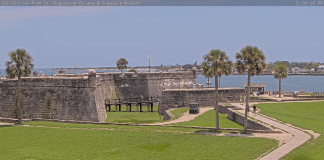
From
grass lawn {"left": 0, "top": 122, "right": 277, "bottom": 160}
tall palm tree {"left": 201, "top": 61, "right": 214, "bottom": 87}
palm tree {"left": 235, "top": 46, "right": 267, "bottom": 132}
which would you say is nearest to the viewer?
grass lawn {"left": 0, "top": 122, "right": 277, "bottom": 160}

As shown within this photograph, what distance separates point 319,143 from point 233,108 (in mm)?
16178

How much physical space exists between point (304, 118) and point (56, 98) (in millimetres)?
22758

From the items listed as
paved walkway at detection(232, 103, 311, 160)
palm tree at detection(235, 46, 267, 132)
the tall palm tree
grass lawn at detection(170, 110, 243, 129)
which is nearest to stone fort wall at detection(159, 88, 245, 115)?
grass lawn at detection(170, 110, 243, 129)

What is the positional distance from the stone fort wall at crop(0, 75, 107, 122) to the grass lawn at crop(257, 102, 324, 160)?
16.3m

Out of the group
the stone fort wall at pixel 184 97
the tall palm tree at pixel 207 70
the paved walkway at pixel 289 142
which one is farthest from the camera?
the stone fort wall at pixel 184 97

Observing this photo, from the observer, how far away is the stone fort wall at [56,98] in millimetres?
34906

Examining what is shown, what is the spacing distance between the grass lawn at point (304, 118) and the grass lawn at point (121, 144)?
2.19 meters

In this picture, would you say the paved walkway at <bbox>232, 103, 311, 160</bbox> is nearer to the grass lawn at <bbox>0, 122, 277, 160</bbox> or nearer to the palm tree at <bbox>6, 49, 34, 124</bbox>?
the grass lawn at <bbox>0, 122, 277, 160</bbox>

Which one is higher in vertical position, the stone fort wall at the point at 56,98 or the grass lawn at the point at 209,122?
the stone fort wall at the point at 56,98

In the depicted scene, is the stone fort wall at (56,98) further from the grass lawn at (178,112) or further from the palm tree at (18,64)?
the grass lawn at (178,112)

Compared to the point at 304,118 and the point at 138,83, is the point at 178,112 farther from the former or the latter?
the point at 138,83

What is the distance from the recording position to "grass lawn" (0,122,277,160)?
2094cm

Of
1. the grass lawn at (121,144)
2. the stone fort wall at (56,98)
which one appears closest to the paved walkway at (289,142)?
the grass lawn at (121,144)

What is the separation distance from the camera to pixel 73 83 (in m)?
35.3
